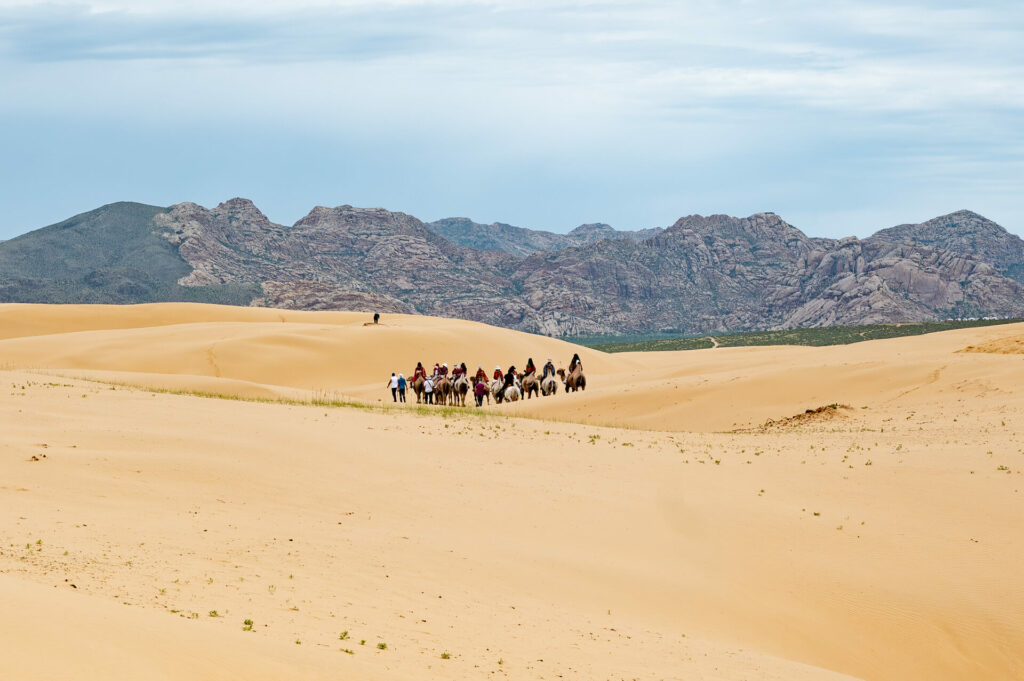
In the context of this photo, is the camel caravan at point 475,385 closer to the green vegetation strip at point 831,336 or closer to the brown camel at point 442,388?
the brown camel at point 442,388

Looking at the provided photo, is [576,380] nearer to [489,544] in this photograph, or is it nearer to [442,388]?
[442,388]

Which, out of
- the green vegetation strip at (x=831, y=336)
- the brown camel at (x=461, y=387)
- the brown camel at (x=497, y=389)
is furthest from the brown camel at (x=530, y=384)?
the green vegetation strip at (x=831, y=336)

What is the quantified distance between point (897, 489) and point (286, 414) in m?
12.9

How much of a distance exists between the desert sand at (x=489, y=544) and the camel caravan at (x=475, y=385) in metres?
12.4

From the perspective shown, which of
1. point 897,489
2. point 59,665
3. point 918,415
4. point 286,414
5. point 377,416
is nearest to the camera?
point 59,665

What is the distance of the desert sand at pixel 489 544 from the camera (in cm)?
980

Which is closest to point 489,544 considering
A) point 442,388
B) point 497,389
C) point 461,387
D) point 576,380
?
point 461,387

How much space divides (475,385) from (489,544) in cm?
2612

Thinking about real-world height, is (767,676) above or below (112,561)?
below

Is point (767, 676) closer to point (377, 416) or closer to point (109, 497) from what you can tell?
point (109, 497)

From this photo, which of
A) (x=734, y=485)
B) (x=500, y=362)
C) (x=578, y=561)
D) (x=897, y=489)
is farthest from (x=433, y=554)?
(x=500, y=362)

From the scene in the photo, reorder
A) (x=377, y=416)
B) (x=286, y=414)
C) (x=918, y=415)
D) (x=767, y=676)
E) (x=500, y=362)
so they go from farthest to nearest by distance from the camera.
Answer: (x=500, y=362) < (x=918, y=415) < (x=377, y=416) < (x=286, y=414) < (x=767, y=676)

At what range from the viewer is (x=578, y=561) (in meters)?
14.5

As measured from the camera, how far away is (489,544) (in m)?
14.7
